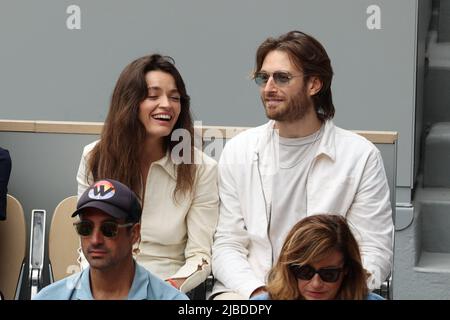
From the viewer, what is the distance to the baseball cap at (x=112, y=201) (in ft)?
14.6

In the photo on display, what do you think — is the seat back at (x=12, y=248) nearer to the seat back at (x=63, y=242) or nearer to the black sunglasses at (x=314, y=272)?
the seat back at (x=63, y=242)

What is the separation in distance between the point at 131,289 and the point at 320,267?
0.68 meters

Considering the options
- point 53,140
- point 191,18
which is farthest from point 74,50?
point 53,140

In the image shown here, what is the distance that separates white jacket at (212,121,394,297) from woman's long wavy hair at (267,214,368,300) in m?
0.59

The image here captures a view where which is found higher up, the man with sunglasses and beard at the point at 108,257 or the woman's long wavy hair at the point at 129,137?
the woman's long wavy hair at the point at 129,137

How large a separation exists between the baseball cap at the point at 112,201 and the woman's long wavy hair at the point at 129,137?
0.70 metres

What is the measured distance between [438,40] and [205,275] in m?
3.32

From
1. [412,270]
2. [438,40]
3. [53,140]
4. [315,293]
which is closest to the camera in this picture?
[315,293]

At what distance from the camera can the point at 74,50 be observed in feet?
23.9

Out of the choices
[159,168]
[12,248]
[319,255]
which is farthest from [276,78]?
[12,248]

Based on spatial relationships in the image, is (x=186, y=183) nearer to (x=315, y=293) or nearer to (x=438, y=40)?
(x=315, y=293)

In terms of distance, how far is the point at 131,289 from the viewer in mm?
4496

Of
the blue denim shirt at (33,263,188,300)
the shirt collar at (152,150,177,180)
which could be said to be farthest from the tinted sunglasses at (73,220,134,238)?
the shirt collar at (152,150,177,180)

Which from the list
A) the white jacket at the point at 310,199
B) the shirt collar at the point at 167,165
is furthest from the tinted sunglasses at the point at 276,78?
the shirt collar at the point at 167,165
